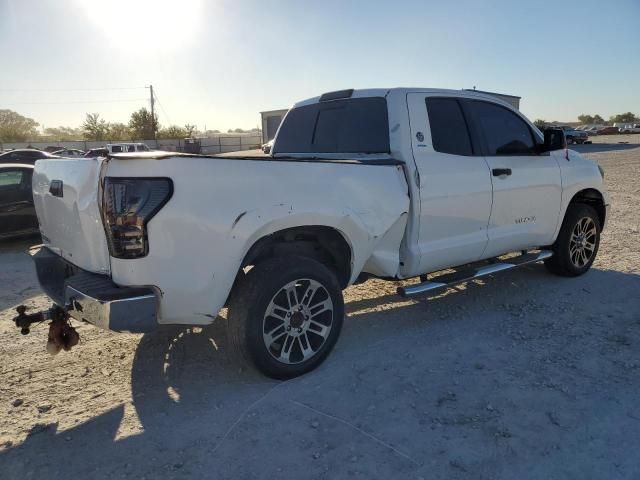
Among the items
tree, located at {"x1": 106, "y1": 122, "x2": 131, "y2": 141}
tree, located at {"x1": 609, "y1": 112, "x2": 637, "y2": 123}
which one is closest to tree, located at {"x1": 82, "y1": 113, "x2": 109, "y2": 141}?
tree, located at {"x1": 106, "y1": 122, "x2": 131, "y2": 141}

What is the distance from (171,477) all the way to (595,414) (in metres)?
2.45

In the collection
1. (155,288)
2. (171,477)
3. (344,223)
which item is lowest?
(171,477)

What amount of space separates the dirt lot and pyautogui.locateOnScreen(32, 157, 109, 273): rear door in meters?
0.95

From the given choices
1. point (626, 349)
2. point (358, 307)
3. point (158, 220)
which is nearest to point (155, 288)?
point (158, 220)

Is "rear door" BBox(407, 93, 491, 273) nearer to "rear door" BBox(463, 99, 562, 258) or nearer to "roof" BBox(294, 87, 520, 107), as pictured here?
"roof" BBox(294, 87, 520, 107)

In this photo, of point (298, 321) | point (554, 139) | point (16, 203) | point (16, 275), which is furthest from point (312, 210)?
point (16, 203)

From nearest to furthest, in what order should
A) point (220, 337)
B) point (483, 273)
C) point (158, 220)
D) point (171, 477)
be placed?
point (171, 477) → point (158, 220) → point (220, 337) → point (483, 273)

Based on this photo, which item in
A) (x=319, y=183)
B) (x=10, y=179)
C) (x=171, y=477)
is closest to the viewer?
(x=171, y=477)

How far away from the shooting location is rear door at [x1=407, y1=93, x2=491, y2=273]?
4043 millimetres

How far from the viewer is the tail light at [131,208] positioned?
8.93ft

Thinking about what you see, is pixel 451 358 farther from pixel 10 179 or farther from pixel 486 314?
pixel 10 179

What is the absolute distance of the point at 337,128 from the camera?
4559 mm

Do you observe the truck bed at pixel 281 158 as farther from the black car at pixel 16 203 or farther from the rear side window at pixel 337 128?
the black car at pixel 16 203

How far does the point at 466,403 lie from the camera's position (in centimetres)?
313
